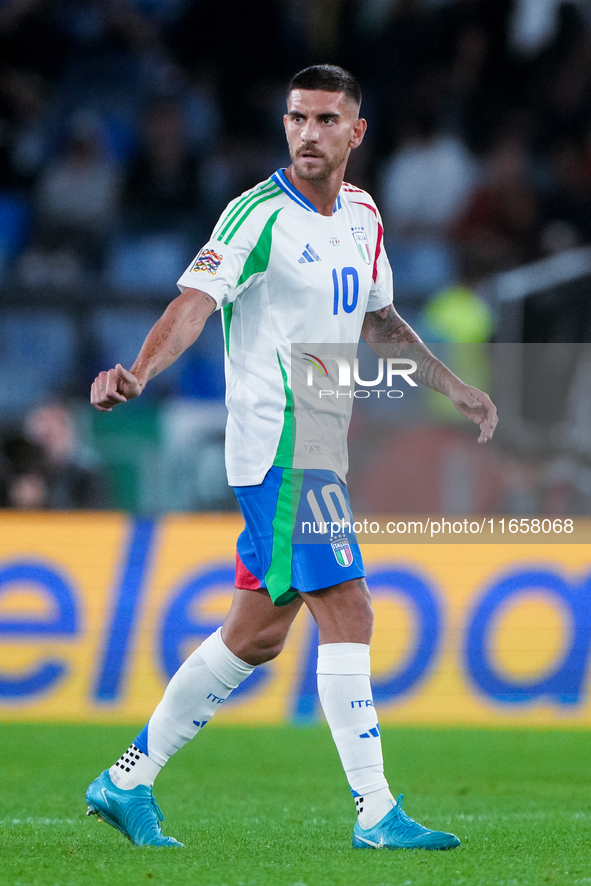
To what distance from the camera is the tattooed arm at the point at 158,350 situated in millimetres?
3061

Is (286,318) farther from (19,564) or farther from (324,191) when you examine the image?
(19,564)

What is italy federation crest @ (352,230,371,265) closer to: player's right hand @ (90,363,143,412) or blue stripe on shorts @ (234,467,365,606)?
blue stripe on shorts @ (234,467,365,606)

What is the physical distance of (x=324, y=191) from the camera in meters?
3.86

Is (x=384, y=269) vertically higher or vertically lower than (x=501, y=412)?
higher

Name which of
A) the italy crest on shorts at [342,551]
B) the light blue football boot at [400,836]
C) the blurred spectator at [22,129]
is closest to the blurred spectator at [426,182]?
the blurred spectator at [22,129]

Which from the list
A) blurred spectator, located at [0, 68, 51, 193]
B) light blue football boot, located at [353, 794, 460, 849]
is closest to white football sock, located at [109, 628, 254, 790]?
light blue football boot, located at [353, 794, 460, 849]

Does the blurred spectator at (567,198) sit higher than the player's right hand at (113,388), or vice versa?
the blurred spectator at (567,198)

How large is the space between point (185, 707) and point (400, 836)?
77 cm

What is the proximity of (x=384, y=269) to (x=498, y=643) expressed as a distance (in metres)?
3.56

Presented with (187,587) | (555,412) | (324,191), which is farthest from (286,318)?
(555,412)

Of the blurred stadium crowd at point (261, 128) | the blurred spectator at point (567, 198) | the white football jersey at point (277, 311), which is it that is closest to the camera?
the white football jersey at point (277, 311)

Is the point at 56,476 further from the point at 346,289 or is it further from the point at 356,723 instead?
the point at 356,723

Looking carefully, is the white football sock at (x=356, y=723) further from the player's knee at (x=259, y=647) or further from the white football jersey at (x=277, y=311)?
the white football jersey at (x=277, y=311)

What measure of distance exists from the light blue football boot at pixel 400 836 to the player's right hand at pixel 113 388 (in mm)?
1444
